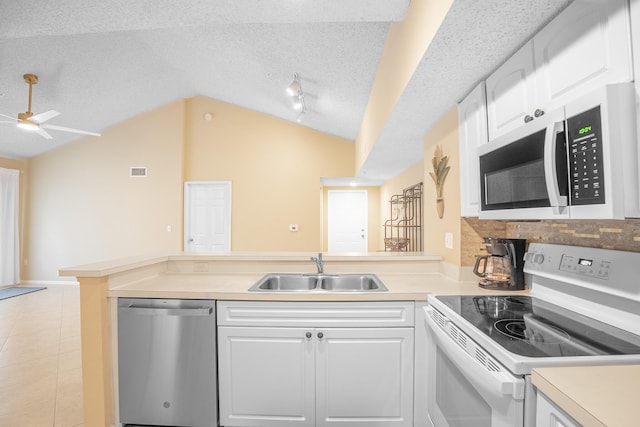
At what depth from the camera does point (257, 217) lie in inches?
209

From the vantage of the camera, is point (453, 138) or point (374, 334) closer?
point (374, 334)

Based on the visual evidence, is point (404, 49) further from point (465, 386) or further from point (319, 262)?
point (465, 386)

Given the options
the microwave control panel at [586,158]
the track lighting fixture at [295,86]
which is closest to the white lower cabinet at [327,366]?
the microwave control panel at [586,158]

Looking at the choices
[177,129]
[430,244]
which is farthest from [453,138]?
[177,129]

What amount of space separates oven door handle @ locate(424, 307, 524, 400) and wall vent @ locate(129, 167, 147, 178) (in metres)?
5.70

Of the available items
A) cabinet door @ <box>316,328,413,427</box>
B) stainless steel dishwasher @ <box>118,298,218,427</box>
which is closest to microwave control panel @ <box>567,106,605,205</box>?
cabinet door @ <box>316,328,413,427</box>

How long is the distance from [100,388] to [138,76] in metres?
4.32

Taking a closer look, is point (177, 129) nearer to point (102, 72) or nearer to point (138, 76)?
point (138, 76)

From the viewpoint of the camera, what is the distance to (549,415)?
29.6 inches

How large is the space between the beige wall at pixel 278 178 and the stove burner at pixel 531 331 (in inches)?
165

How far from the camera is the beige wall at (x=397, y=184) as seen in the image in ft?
12.6

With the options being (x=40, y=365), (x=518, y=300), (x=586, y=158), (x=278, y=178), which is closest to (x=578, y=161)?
(x=586, y=158)

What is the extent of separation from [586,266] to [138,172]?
6.19m

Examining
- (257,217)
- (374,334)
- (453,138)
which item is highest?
(453,138)
